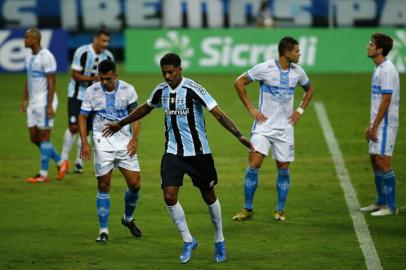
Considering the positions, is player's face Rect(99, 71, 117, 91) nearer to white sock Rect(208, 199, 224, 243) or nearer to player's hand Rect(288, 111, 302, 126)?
white sock Rect(208, 199, 224, 243)

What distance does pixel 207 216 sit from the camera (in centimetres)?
1383

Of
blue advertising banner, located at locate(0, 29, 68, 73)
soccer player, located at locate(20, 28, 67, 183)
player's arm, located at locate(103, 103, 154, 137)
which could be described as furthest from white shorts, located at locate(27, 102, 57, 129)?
blue advertising banner, located at locate(0, 29, 68, 73)

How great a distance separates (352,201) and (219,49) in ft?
57.8

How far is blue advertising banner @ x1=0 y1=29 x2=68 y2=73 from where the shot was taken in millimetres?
31078

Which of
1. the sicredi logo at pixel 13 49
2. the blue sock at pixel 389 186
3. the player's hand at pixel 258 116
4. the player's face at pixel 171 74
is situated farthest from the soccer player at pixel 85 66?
the sicredi logo at pixel 13 49

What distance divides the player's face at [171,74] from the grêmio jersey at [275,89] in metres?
2.60

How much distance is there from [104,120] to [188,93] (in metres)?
1.69

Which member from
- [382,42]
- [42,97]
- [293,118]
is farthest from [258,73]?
[42,97]

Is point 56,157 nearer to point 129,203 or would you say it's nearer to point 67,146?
point 67,146

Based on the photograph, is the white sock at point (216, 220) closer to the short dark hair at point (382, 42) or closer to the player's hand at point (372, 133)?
the player's hand at point (372, 133)

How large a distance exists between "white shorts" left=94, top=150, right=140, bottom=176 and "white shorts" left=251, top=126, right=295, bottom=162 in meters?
1.88

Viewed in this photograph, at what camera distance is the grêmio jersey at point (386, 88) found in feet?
43.4

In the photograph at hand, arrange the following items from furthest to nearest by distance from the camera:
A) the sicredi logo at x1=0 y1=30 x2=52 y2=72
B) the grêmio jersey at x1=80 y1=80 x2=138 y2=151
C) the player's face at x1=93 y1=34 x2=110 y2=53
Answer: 1. the sicredi logo at x1=0 y1=30 x2=52 y2=72
2. the player's face at x1=93 y1=34 x2=110 y2=53
3. the grêmio jersey at x1=80 y1=80 x2=138 y2=151

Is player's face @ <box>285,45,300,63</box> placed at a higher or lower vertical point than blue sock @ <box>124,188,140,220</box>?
higher
